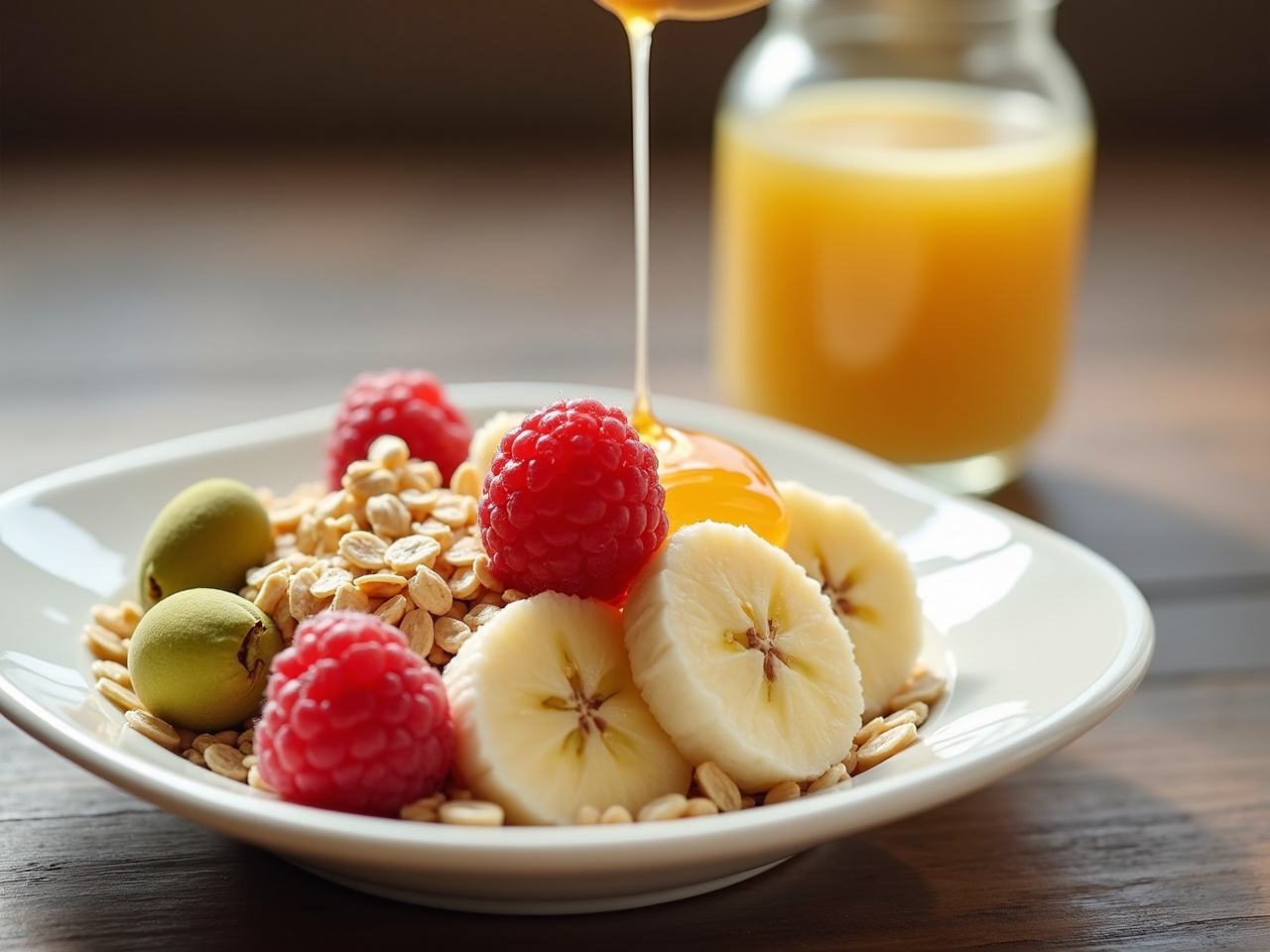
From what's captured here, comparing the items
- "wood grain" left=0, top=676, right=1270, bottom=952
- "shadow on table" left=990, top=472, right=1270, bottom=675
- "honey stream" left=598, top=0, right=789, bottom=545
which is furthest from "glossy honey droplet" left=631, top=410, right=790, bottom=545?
"shadow on table" left=990, top=472, right=1270, bottom=675

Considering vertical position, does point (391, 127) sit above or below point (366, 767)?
below

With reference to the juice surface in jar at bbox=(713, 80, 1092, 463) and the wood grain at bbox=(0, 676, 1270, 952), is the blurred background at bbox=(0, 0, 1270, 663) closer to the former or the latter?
the juice surface in jar at bbox=(713, 80, 1092, 463)

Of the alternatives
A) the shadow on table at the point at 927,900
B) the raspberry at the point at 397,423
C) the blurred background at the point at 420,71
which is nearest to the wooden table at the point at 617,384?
the shadow on table at the point at 927,900

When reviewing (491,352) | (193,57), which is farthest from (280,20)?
(491,352)

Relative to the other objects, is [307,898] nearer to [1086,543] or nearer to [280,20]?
[1086,543]

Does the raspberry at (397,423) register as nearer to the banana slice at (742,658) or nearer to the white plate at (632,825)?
the white plate at (632,825)

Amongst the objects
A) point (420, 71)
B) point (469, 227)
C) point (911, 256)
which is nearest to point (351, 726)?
point (911, 256)
